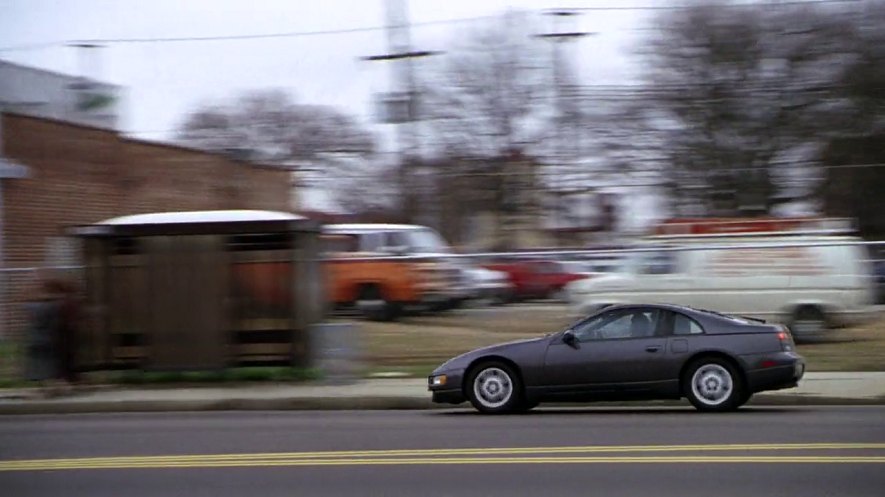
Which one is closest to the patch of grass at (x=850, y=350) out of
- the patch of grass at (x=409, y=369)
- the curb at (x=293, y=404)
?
the curb at (x=293, y=404)

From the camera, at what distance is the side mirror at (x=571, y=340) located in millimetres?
13938

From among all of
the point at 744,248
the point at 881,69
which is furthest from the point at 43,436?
the point at 881,69

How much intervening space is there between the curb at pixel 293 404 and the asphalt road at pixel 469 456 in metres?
0.82

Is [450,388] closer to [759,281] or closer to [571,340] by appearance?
[571,340]

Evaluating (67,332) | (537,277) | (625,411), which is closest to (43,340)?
(67,332)

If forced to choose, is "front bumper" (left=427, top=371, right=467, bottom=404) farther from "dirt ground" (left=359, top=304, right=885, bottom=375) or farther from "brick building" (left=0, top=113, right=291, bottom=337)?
"brick building" (left=0, top=113, right=291, bottom=337)

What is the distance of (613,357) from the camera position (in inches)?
546

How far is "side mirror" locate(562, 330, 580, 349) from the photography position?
13938 millimetres

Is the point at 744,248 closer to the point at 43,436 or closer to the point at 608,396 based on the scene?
the point at 608,396

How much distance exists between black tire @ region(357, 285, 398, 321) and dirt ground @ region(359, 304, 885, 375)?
2401mm

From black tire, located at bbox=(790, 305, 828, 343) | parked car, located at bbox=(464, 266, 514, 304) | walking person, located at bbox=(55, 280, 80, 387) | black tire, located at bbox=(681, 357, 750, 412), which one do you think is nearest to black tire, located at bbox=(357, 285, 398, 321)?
parked car, located at bbox=(464, 266, 514, 304)

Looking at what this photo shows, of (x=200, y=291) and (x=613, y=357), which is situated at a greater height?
(x=200, y=291)

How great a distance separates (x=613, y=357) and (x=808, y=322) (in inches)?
295

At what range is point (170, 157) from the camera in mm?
37188
